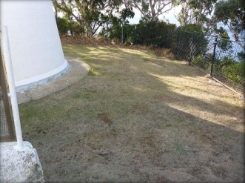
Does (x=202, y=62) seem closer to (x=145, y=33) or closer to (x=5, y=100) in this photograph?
(x=145, y=33)

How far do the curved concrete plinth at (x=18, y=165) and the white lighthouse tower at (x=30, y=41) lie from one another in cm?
317

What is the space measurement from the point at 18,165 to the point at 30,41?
3.77 metres

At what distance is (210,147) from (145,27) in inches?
383

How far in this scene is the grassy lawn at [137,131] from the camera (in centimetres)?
254

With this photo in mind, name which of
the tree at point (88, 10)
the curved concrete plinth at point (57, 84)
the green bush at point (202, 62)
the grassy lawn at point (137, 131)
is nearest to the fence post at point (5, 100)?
the grassy lawn at point (137, 131)

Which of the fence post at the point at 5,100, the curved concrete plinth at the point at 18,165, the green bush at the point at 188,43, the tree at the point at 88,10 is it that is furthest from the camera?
the tree at the point at 88,10

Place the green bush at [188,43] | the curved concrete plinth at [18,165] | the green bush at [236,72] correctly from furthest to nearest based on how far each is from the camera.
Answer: the green bush at [188,43] → the green bush at [236,72] → the curved concrete plinth at [18,165]

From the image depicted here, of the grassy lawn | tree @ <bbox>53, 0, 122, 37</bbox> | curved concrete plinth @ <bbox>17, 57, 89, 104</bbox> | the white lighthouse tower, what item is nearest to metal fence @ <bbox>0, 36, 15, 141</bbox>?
the grassy lawn

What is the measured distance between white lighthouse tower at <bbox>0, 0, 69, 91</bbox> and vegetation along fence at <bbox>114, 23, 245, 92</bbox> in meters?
4.53

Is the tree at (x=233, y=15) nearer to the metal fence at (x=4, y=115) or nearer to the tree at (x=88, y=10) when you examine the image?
the tree at (x=88, y=10)

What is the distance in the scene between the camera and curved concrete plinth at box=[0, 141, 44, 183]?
189 cm

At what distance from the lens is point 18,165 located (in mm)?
1938

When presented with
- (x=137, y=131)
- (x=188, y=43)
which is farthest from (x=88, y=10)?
(x=137, y=131)

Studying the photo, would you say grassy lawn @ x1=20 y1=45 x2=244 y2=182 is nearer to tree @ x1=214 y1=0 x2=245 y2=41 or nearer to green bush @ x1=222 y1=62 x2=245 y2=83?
green bush @ x1=222 y1=62 x2=245 y2=83
